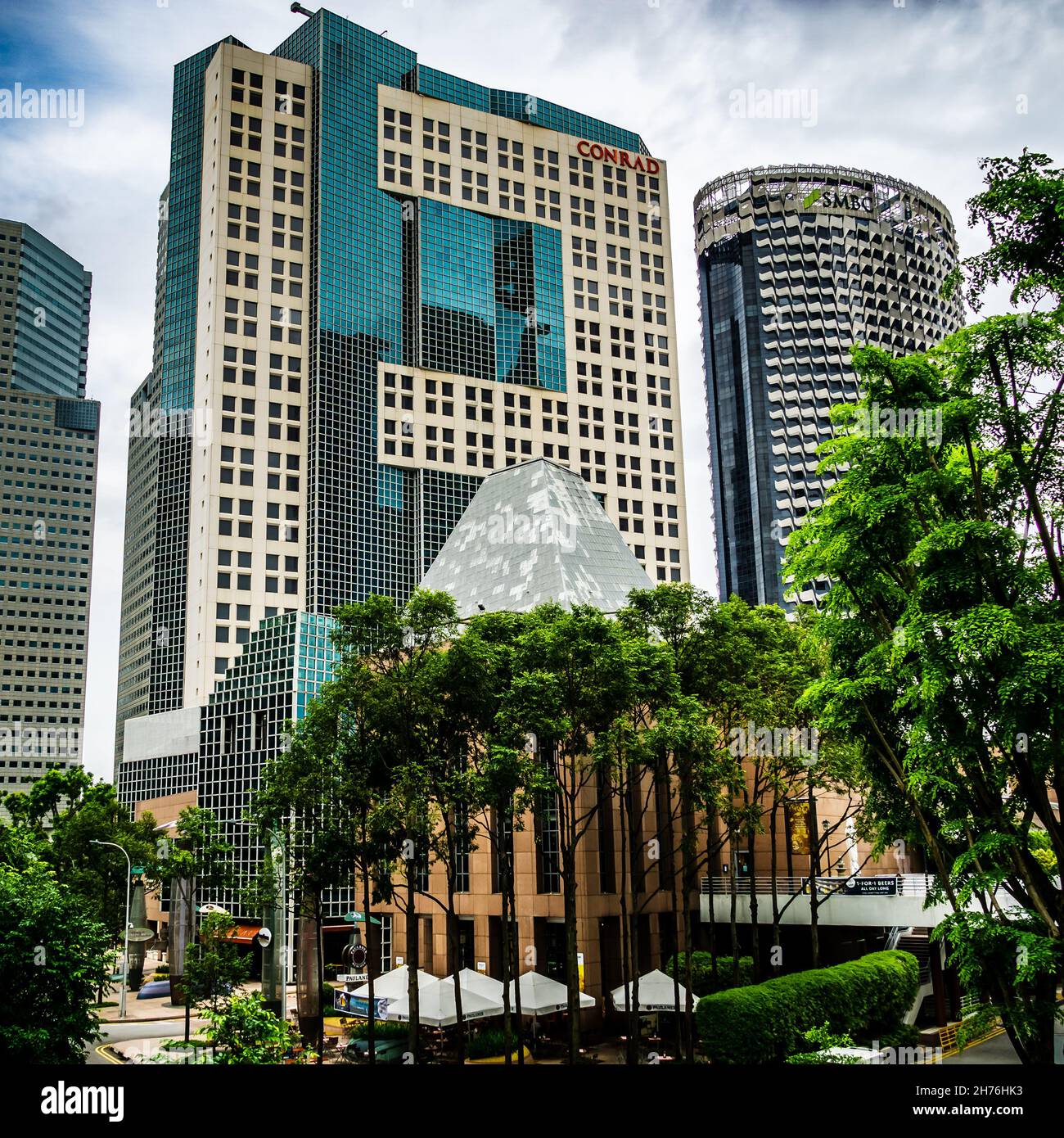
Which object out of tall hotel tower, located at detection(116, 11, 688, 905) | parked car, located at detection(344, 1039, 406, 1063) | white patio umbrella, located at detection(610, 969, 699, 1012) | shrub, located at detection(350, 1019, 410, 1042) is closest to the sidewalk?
shrub, located at detection(350, 1019, 410, 1042)

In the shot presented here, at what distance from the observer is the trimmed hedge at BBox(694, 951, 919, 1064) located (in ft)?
116

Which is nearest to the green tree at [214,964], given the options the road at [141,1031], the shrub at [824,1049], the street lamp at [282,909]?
the street lamp at [282,909]

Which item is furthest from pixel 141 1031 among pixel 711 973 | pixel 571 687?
pixel 571 687

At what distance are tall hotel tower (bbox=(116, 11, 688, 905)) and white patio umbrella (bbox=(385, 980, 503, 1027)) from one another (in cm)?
5565

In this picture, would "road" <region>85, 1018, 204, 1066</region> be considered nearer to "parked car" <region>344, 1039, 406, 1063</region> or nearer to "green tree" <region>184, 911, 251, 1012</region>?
"green tree" <region>184, 911, 251, 1012</region>

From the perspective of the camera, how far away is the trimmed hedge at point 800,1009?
35.5m

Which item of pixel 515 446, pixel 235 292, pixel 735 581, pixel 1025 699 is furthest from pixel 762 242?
pixel 1025 699

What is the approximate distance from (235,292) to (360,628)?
83.1 m

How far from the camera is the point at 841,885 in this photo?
48781 mm

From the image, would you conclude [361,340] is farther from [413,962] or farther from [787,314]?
[787,314]

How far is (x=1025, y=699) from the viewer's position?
739 inches

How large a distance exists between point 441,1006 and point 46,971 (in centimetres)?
1690

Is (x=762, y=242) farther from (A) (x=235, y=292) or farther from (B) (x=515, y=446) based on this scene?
(A) (x=235, y=292)

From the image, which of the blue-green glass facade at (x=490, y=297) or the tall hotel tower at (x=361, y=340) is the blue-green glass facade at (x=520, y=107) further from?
the blue-green glass facade at (x=490, y=297)
